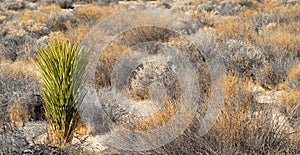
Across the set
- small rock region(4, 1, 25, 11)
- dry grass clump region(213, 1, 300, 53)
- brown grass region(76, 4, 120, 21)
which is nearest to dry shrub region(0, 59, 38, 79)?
dry grass clump region(213, 1, 300, 53)

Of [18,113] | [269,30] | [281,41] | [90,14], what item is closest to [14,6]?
[90,14]

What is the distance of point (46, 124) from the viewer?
5.15m

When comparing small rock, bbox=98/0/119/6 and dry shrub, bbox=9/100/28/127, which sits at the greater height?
small rock, bbox=98/0/119/6

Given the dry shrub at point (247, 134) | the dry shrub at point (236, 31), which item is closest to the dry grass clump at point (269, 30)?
the dry shrub at point (236, 31)

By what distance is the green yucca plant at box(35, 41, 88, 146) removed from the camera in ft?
13.9

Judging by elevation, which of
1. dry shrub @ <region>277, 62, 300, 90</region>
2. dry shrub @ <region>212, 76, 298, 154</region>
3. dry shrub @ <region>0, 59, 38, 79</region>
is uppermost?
dry shrub @ <region>212, 76, 298, 154</region>

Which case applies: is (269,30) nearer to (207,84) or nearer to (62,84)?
(207,84)

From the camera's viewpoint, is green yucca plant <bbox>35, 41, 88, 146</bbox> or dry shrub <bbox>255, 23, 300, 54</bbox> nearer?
green yucca plant <bbox>35, 41, 88, 146</bbox>

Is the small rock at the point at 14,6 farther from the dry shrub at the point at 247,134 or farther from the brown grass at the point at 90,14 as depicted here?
the dry shrub at the point at 247,134

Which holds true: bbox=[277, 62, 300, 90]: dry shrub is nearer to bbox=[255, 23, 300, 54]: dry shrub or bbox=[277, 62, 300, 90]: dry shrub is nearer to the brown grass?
bbox=[255, 23, 300, 54]: dry shrub

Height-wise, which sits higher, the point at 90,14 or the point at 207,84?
the point at 90,14

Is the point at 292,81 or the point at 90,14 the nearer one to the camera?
the point at 292,81

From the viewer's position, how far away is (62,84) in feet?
14.3

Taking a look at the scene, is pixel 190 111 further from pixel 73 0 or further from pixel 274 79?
pixel 73 0
